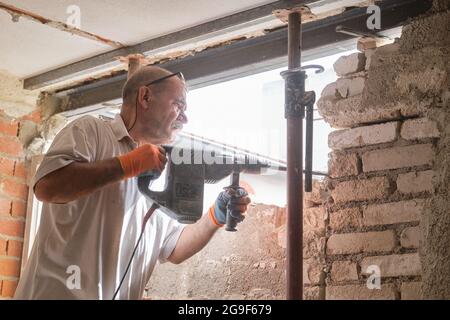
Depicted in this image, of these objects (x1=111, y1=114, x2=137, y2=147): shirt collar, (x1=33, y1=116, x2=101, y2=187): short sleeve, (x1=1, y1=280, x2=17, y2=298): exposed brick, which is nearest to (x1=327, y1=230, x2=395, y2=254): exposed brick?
(x1=111, y1=114, x2=137, y2=147): shirt collar

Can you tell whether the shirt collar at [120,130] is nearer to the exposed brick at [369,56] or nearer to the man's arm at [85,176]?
the man's arm at [85,176]

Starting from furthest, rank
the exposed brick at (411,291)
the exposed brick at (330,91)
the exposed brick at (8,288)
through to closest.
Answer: the exposed brick at (8,288), the exposed brick at (330,91), the exposed brick at (411,291)

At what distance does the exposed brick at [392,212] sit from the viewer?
2.21 metres

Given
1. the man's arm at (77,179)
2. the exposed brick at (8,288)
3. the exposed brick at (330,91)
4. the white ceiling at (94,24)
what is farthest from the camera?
the exposed brick at (8,288)

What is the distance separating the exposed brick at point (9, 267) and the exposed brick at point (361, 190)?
1.79 m

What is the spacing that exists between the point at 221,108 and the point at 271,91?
28 cm

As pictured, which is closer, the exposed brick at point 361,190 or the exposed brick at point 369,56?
the exposed brick at point 361,190

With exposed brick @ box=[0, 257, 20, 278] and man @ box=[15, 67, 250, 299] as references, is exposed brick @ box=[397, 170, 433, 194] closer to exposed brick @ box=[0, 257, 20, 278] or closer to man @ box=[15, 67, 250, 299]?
man @ box=[15, 67, 250, 299]

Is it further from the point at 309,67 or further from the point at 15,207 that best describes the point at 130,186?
the point at 15,207

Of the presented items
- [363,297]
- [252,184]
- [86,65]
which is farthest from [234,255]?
[86,65]

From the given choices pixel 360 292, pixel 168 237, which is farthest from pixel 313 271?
pixel 168 237

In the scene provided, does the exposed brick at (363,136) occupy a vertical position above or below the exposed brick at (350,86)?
below

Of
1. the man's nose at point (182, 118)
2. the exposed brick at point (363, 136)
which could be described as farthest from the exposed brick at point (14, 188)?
the exposed brick at point (363, 136)

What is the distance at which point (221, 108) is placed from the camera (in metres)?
3.21
